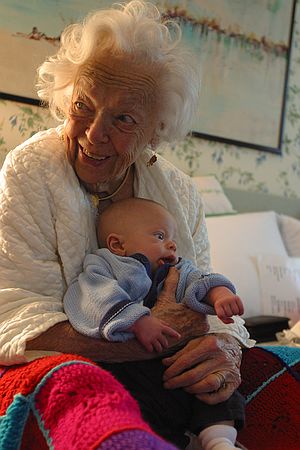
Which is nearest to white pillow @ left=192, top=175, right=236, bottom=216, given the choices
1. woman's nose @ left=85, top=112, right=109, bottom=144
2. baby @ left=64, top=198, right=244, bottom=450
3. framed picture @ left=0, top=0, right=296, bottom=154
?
framed picture @ left=0, top=0, right=296, bottom=154

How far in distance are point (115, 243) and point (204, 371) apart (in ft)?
1.07

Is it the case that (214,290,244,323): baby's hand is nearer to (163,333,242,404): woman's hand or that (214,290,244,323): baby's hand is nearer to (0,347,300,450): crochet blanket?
(163,333,242,404): woman's hand

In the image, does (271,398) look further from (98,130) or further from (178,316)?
(98,130)

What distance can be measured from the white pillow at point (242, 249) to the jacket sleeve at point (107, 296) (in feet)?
3.35

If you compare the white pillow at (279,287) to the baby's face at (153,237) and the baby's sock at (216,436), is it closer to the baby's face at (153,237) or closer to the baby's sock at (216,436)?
the baby's face at (153,237)

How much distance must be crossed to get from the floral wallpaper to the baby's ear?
1035 millimetres

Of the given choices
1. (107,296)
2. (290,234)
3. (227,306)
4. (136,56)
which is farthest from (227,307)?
(290,234)

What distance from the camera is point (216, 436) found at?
99 cm

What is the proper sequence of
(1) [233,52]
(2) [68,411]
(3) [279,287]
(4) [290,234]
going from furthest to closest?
1. (1) [233,52]
2. (4) [290,234]
3. (3) [279,287]
4. (2) [68,411]

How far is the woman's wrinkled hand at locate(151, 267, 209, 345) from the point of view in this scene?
3.64ft

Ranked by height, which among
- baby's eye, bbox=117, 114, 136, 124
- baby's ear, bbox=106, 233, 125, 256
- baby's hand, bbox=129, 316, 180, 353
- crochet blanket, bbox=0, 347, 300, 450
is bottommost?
crochet blanket, bbox=0, 347, 300, 450

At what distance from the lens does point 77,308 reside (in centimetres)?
107

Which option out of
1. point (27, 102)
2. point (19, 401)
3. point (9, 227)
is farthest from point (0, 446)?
point (27, 102)

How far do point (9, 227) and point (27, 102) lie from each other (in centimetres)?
118
